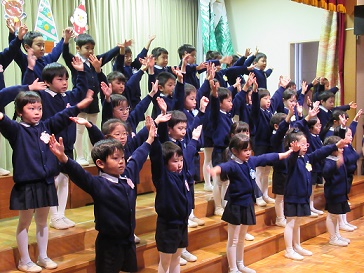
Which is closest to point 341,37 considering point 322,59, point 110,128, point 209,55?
point 322,59

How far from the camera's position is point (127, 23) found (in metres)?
6.57

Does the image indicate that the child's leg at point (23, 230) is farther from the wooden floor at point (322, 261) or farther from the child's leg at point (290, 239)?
the child's leg at point (290, 239)

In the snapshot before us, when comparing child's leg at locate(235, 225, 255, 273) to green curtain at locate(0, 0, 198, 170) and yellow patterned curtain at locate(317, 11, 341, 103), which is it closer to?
green curtain at locate(0, 0, 198, 170)

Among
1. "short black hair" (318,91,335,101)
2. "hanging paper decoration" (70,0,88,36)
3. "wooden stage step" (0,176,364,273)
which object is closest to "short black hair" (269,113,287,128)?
"wooden stage step" (0,176,364,273)

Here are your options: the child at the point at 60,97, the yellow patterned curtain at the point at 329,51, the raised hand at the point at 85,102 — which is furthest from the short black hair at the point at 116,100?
the yellow patterned curtain at the point at 329,51

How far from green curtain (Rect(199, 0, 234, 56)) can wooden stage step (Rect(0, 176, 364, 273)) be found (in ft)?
9.65

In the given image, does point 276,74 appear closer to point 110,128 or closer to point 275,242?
point 275,242

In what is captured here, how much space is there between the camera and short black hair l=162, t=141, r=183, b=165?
9.75 feet

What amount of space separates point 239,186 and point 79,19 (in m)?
3.36

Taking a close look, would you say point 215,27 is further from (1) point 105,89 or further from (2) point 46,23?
(1) point 105,89

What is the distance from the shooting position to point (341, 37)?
6.30 metres

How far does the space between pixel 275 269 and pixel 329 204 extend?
0.85 m

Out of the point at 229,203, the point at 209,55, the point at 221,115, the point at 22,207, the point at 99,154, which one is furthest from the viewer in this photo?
the point at 209,55

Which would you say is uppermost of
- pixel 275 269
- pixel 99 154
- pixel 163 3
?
pixel 163 3
